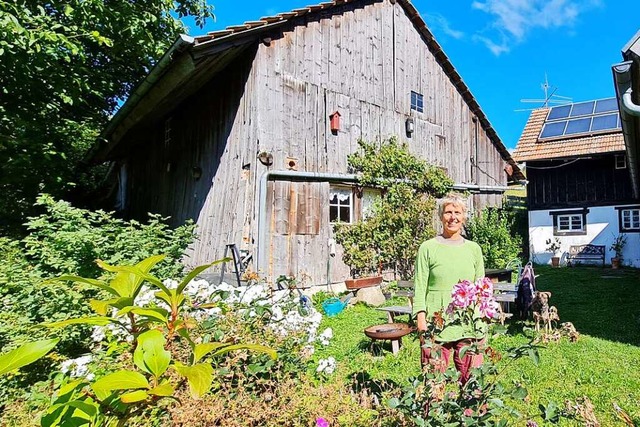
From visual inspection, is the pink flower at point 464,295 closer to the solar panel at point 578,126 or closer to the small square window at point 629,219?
the small square window at point 629,219

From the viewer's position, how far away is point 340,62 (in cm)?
841

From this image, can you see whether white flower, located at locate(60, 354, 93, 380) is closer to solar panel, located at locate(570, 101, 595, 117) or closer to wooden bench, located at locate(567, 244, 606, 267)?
wooden bench, located at locate(567, 244, 606, 267)

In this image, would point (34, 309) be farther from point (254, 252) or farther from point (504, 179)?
point (504, 179)

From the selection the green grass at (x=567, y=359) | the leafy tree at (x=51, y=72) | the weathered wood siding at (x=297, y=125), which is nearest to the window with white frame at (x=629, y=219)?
the green grass at (x=567, y=359)

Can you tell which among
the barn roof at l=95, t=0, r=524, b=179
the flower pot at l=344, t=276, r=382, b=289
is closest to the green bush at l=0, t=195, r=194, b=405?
the barn roof at l=95, t=0, r=524, b=179

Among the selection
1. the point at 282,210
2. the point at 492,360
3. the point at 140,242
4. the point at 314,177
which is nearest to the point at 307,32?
the point at 314,177

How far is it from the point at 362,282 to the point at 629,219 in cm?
1248

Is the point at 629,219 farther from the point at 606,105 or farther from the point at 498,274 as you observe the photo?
the point at 498,274

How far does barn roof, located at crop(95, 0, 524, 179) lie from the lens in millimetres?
5621

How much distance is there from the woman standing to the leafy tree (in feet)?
20.5

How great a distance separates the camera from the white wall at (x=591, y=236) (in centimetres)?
1389

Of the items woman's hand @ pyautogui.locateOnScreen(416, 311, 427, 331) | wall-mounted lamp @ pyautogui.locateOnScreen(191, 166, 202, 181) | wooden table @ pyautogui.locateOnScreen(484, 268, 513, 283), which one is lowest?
wooden table @ pyautogui.locateOnScreen(484, 268, 513, 283)

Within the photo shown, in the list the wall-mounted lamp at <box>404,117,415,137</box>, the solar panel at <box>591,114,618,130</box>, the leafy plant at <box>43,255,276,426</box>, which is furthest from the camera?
the solar panel at <box>591,114,618,130</box>

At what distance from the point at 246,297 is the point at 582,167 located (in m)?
16.7
